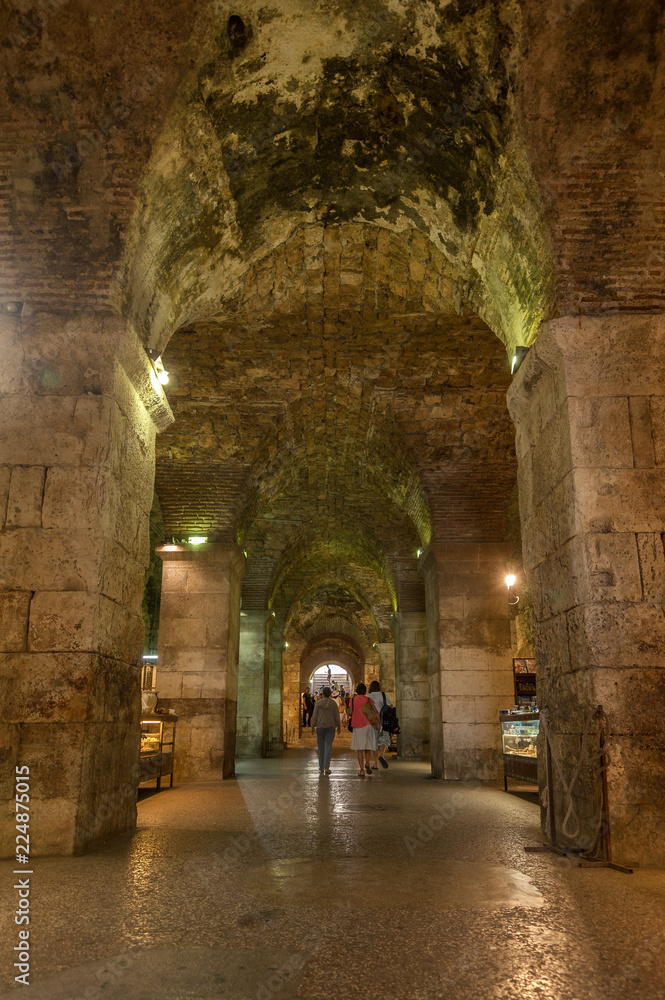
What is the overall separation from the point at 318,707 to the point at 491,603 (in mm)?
2730

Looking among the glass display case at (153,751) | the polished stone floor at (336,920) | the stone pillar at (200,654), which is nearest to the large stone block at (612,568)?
the polished stone floor at (336,920)

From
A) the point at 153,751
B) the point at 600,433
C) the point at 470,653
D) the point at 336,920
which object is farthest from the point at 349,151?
the point at 470,653

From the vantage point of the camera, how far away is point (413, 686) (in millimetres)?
13961

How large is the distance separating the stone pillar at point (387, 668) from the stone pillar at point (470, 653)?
8.31 m

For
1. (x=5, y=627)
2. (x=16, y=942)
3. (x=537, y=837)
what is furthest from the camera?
(x=537, y=837)

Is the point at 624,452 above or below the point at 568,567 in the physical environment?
above

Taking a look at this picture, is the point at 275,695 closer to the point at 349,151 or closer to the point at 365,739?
the point at 365,739

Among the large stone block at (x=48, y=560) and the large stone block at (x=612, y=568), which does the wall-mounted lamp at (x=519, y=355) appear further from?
the large stone block at (x=48, y=560)

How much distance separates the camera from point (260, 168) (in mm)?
5395

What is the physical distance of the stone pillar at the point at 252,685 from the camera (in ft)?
47.5

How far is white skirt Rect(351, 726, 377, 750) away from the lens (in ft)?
31.3

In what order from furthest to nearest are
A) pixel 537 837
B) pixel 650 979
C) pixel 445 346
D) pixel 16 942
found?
pixel 445 346, pixel 537 837, pixel 16 942, pixel 650 979

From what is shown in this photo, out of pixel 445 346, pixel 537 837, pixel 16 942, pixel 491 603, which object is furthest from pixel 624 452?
pixel 491 603

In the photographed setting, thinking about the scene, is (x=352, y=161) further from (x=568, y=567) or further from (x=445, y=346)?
(x=568, y=567)
